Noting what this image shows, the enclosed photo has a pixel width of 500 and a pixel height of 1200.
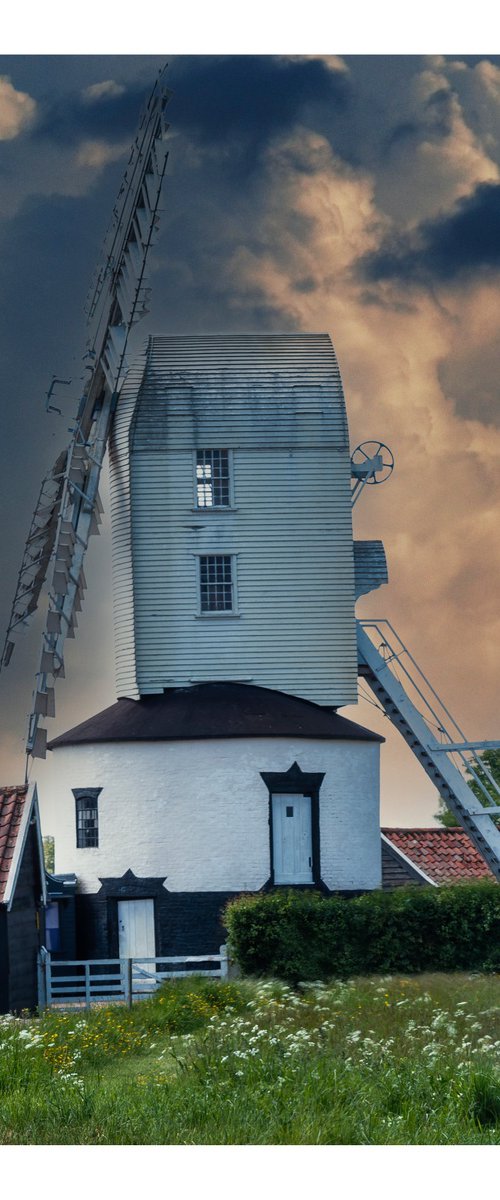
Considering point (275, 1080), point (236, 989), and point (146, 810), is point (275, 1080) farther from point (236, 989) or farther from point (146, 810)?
point (146, 810)

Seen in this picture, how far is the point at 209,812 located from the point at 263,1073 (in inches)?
695

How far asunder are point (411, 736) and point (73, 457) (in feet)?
35.1

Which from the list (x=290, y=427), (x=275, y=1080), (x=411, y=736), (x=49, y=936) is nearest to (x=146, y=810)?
(x=49, y=936)

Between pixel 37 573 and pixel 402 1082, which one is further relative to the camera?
pixel 37 573

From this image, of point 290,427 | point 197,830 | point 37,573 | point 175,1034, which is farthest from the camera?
point 37,573

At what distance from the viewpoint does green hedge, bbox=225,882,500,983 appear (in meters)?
32.9

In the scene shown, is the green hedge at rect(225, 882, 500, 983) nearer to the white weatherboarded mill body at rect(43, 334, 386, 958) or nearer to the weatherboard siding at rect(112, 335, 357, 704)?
the white weatherboarded mill body at rect(43, 334, 386, 958)

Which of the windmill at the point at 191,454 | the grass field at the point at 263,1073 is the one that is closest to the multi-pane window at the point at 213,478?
the windmill at the point at 191,454

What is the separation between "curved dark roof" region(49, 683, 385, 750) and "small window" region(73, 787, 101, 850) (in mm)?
1225

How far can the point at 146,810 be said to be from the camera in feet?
126

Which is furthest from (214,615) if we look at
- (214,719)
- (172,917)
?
(172,917)

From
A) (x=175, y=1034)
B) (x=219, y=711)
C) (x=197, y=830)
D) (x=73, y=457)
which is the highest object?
(x=73, y=457)

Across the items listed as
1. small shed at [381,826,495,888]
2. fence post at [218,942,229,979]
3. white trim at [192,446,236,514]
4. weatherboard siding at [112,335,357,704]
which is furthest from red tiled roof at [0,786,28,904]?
small shed at [381,826,495,888]

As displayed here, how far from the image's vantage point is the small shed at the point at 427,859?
4231 cm
